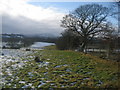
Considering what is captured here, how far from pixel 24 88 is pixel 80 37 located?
75.2 feet

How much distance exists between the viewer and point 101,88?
17.8 ft

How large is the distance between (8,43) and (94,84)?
3145cm

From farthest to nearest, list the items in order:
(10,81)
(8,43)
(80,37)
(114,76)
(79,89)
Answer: (8,43) < (80,37) < (114,76) < (10,81) < (79,89)

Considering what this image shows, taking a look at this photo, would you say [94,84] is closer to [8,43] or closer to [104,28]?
[104,28]

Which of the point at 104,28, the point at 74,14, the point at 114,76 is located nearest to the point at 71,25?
the point at 74,14

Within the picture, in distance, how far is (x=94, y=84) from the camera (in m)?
5.76

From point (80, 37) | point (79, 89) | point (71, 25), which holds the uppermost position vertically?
point (71, 25)

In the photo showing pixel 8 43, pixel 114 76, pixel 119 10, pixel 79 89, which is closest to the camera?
pixel 79 89

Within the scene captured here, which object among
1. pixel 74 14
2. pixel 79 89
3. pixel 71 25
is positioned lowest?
pixel 79 89

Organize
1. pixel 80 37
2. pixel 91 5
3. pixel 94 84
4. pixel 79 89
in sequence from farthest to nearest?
pixel 80 37
pixel 91 5
pixel 94 84
pixel 79 89

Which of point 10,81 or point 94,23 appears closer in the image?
point 10,81

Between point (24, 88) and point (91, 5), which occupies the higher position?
point (91, 5)

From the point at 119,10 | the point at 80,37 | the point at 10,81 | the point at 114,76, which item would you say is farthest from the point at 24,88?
the point at 80,37

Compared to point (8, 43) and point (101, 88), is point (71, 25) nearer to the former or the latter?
point (8, 43)
